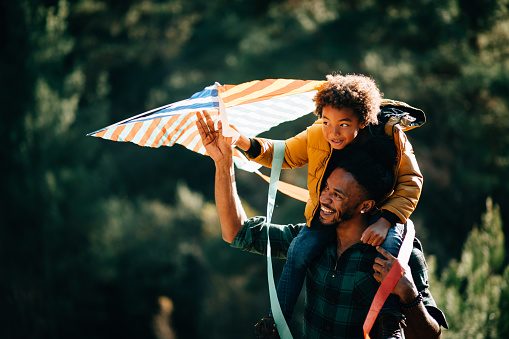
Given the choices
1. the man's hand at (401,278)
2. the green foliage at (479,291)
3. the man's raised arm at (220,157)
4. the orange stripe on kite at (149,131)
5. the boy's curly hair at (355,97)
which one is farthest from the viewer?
the green foliage at (479,291)

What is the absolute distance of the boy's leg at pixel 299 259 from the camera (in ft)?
8.00

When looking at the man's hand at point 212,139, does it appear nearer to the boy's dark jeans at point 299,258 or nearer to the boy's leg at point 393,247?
the boy's dark jeans at point 299,258

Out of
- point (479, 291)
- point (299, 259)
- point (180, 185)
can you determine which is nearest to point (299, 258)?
point (299, 259)

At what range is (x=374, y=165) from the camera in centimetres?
233

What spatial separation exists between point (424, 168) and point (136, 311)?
25.4 feet

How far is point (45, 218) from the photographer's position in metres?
12.5

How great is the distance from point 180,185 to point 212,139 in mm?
15120

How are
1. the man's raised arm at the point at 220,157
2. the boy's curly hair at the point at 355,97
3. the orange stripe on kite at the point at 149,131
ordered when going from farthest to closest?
the orange stripe on kite at the point at 149,131
the man's raised arm at the point at 220,157
the boy's curly hair at the point at 355,97

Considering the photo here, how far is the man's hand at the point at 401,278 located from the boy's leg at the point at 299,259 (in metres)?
0.28

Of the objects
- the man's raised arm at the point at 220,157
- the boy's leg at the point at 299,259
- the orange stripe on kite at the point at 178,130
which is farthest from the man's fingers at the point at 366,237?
the orange stripe on kite at the point at 178,130

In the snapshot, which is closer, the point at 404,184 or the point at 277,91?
the point at 404,184

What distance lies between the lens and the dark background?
1095cm

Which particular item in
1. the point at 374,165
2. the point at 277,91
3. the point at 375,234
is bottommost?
the point at 375,234

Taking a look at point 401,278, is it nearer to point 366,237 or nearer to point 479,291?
point 366,237
